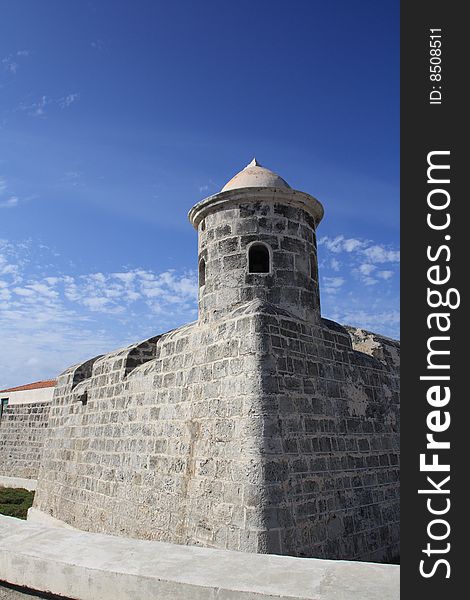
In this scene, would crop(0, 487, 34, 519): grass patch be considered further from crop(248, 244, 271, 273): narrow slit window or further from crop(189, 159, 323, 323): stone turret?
crop(248, 244, 271, 273): narrow slit window

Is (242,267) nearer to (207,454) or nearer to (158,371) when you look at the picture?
(158,371)

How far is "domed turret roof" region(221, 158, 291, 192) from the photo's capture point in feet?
24.2

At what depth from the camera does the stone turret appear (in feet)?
22.9

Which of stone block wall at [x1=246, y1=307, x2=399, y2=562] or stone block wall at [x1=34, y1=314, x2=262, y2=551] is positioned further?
stone block wall at [x1=34, y1=314, x2=262, y2=551]

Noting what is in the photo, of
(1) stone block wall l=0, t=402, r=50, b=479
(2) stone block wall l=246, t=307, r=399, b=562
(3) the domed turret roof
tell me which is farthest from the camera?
(1) stone block wall l=0, t=402, r=50, b=479

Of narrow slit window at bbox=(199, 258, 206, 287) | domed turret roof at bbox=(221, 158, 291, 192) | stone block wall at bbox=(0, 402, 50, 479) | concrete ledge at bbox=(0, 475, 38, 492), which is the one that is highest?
domed turret roof at bbox=(221, 158, 291, 192)

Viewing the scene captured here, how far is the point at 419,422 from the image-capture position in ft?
6.91

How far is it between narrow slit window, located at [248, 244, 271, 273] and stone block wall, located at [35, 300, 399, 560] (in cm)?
101

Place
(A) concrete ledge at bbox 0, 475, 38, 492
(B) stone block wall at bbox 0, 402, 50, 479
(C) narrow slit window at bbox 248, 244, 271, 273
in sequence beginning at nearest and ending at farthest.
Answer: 1. (C) narrow slit window at bbox 248, 244, 271, 273
2. (A) concrete ledge at bbox 0, 475, 38, 492
3. (B) stone block wall at bbox 0, 402, 50, 479

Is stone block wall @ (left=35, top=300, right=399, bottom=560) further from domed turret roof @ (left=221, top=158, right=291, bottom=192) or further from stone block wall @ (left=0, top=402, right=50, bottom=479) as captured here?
stone block wall @ (left=0, top=402, right=50, bottom=479)

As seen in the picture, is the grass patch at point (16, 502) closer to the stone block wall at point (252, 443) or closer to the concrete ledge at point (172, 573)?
the stone block wall at point (252, 443)

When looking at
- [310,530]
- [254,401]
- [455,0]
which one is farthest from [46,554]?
[310,530]

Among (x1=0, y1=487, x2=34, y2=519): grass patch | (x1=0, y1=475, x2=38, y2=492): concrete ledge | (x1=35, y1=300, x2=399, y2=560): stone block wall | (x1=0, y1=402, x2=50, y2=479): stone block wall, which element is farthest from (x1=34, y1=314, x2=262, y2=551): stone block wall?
(x1=0, y1=402, x2=50, y2=479): stone block wall

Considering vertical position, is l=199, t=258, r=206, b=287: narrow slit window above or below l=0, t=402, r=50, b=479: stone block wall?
above
